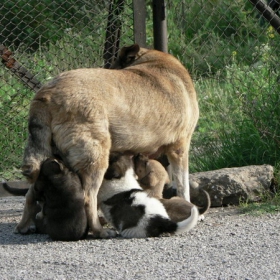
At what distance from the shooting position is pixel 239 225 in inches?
237

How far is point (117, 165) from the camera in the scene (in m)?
5.99

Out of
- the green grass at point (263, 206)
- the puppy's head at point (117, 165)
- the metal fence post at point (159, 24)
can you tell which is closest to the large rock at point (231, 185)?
the green grass at point (263, 206)

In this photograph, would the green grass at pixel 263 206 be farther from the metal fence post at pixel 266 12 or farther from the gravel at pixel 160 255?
the metal fence post at pixel 266 12

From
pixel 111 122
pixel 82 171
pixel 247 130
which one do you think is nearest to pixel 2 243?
pixel 82 171

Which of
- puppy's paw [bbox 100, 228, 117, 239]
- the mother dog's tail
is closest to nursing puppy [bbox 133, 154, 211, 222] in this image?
puppy's paw [bbox 100, 228, 117, 239]

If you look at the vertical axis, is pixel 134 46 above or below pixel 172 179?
above

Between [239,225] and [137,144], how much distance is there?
107 centimetres

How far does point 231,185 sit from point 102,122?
5.62 ft

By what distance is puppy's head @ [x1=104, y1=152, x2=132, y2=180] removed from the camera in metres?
5.94

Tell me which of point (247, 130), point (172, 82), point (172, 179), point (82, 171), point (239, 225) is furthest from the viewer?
point (247, 130)

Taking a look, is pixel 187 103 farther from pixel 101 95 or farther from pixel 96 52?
pixel 96 52

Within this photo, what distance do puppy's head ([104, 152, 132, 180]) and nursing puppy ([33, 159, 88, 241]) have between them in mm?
366

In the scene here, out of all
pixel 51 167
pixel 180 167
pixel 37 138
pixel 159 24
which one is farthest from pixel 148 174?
pixel 159 24

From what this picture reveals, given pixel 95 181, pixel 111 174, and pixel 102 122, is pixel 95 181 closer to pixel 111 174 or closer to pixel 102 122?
pixel 111 174
